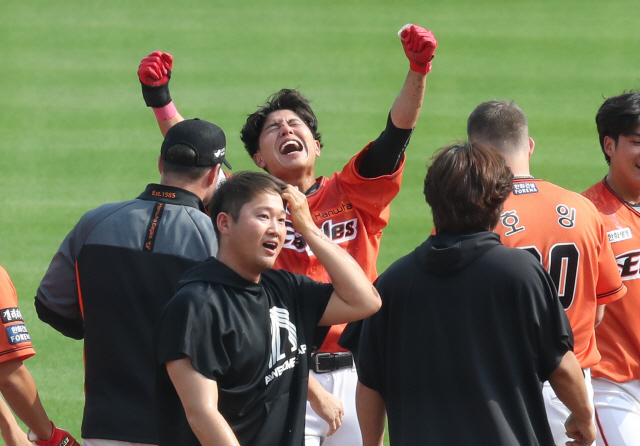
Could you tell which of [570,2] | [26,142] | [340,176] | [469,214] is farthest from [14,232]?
[570,2]

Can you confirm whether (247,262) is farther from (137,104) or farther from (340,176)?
(137,104)

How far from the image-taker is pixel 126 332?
2852mm

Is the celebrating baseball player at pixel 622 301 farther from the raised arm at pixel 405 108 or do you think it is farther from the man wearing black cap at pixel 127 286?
the man wearing black cap at pixel 127 286

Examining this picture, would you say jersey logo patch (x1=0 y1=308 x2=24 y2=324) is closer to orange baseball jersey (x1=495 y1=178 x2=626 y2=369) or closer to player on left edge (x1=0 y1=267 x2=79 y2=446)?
player on left edge (x1=0 y1=267 x2=79 y2=446)

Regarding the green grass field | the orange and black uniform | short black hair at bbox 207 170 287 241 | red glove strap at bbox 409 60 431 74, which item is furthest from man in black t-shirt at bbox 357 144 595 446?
the green grass field

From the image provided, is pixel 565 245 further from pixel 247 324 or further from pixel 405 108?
pixel 247 324

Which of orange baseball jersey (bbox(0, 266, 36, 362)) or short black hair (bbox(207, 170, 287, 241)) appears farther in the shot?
orange baseball jersey (bbox(0, 266, 36, 362))

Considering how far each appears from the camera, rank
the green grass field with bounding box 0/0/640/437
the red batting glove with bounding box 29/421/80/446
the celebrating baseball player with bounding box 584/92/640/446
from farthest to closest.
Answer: the green grass field with bounding box 0/0/640/437 → the celebrating baseball player with bounding box 584/92/640/446 → the red batting glove with bounding box 29/421/80/446

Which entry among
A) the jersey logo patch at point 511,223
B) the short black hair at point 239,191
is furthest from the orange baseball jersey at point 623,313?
the short black hair at point 239,191

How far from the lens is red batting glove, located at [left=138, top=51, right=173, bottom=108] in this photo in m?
3.82

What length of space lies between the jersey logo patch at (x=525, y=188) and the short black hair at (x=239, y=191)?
102cm

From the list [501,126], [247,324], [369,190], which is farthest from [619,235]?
[247,324]

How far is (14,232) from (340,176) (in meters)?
5.35

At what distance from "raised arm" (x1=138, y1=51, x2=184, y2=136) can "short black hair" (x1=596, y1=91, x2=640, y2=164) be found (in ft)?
5.99
